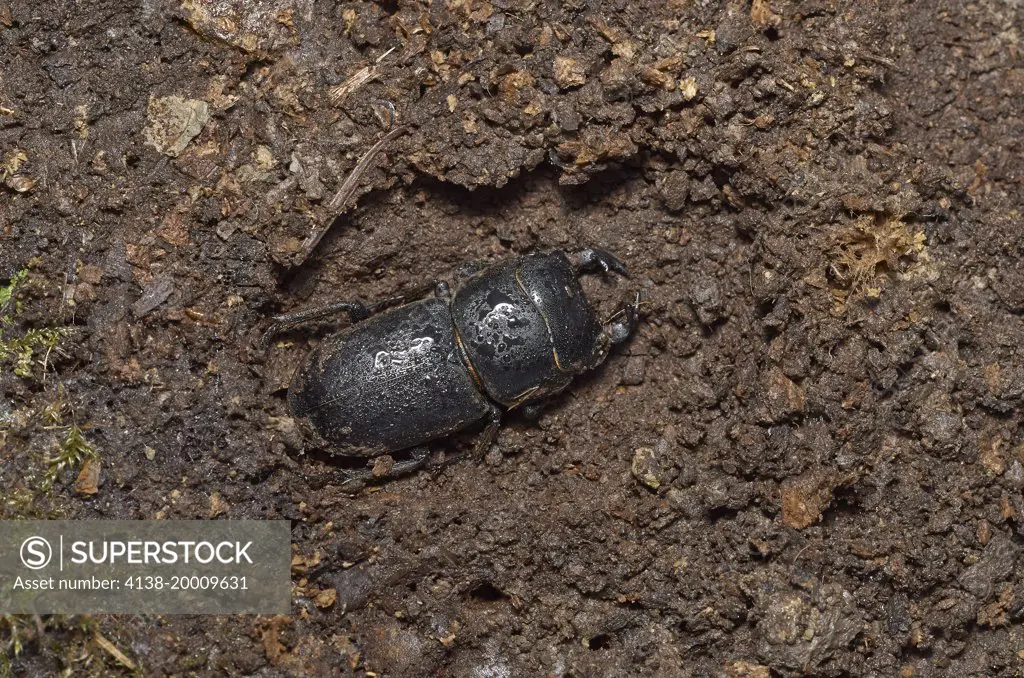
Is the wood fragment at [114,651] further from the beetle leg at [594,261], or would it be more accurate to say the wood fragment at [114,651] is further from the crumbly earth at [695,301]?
the beetle leg at [594,261]

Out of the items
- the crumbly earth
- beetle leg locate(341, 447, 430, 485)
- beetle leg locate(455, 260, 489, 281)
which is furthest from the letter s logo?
beetle leg locate(455, 260, 489, 281)

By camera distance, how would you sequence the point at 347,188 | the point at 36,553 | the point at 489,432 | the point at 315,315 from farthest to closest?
the point at 489,432 < the point at 315,315 < the point at 347,188 < the point at 36,553

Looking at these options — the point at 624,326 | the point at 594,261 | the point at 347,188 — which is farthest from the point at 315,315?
the point at 624,326

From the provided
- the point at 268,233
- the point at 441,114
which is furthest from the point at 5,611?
the point at 441,114

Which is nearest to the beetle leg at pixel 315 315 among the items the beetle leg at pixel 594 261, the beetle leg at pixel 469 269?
the beetle leg at pixel 469 269

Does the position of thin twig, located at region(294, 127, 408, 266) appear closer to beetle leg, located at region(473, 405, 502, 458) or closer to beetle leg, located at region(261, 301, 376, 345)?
beetle leg, located at region(261, 301, 376, 345)

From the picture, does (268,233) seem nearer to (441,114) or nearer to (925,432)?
(441,114)

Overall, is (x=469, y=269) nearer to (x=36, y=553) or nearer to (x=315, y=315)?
(x=315, y=315)
